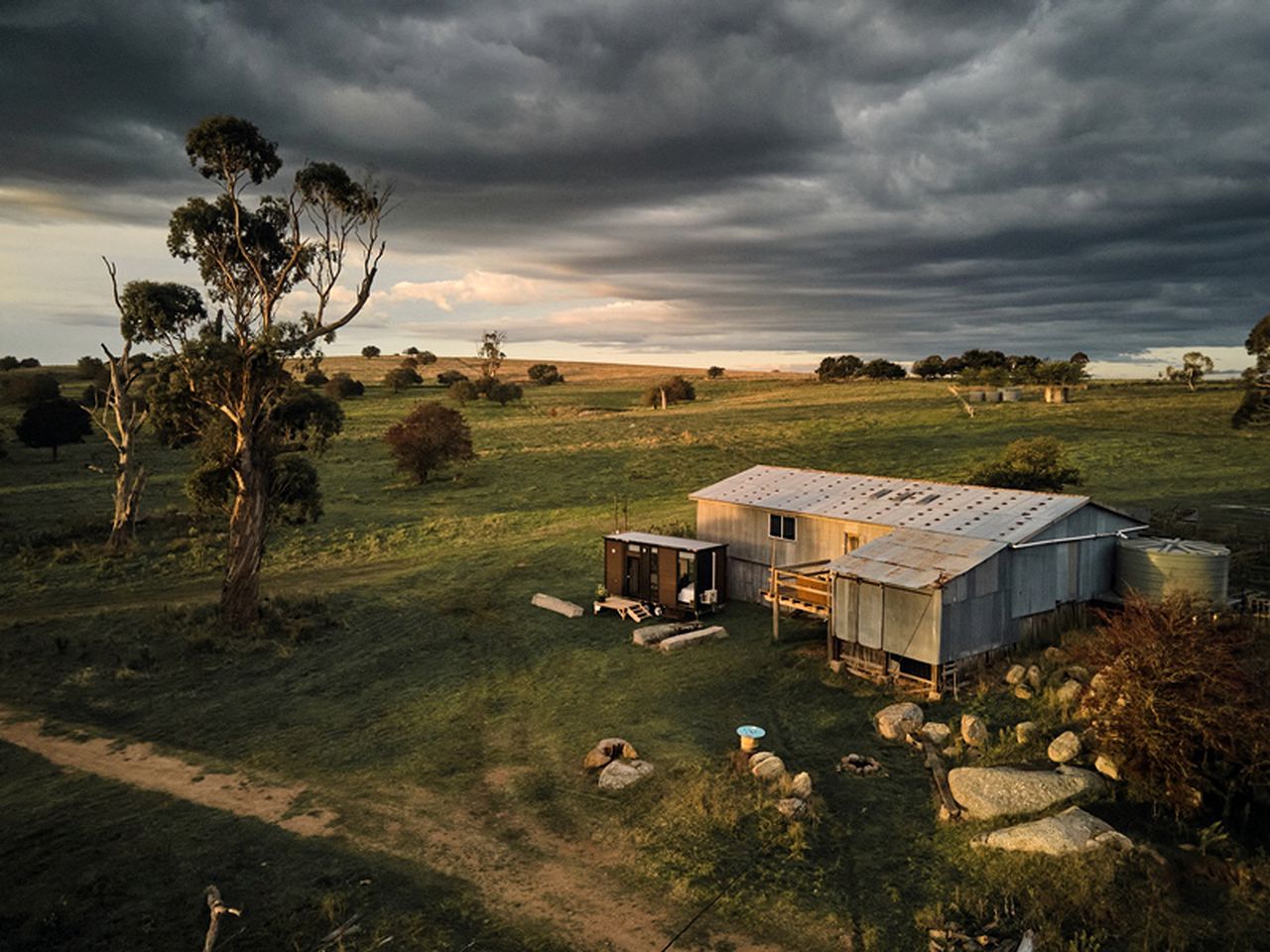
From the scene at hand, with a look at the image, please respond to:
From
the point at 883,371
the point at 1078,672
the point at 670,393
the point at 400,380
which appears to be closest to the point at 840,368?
the point at 883,371

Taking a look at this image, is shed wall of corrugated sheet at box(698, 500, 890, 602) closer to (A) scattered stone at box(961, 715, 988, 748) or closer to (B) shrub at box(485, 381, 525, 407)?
(A) scattered stone at box(961, 715, 988, 748)

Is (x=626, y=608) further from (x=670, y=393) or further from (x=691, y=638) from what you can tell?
(x=670, y=393)

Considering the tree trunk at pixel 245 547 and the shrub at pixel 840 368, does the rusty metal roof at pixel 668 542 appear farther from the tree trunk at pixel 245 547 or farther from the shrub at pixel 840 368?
the shrub at pixel 840 368

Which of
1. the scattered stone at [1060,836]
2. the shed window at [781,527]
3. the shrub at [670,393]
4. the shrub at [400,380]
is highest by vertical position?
the shrub at [400,380]

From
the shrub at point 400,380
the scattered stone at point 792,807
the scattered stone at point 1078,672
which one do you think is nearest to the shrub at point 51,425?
the shrub at point 400,380

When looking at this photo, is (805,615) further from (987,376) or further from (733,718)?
(987,376)

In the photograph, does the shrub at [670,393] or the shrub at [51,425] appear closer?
the shrub at [51,425]

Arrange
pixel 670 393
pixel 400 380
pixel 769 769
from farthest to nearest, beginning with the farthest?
pixel 400 380
pixel 670 393
pixel 769 769
